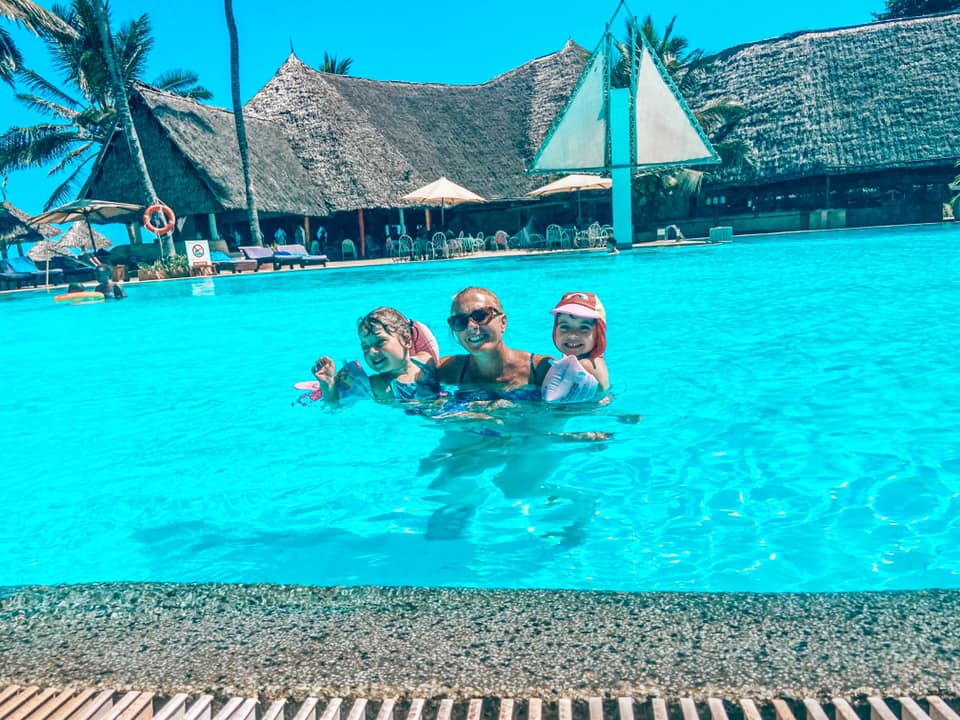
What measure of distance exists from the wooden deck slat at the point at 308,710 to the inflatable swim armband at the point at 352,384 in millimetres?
2485

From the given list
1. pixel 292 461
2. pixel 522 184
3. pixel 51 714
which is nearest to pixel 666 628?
pixel 51 714

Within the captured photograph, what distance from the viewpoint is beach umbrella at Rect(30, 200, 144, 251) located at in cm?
1945

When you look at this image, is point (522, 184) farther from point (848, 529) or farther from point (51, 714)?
point (51, 714)

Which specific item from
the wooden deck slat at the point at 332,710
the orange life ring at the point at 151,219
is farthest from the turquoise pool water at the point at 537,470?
the orange life ring at the point at 151,219

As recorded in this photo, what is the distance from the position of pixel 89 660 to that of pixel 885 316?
28.9 ft

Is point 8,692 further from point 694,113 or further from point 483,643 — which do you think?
point 694,113

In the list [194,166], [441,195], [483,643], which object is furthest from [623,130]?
[483,643]

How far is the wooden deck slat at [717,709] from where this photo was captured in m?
1.39

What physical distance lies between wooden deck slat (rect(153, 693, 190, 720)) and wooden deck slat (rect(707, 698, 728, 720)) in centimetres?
106

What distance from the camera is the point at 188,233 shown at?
24.4 m

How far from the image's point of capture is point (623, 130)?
A: 20.2m

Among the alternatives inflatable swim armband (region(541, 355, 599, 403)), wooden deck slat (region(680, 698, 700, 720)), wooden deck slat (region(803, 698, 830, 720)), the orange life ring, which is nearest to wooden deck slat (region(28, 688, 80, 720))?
wooden deck slat (region(680, 698, 700, 720))

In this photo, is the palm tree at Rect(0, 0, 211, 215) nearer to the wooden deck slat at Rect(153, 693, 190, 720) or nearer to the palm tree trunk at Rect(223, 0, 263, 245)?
the palm tree trunk at Rect(223, 0, 263, 245)

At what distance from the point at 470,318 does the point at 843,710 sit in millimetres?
2486
